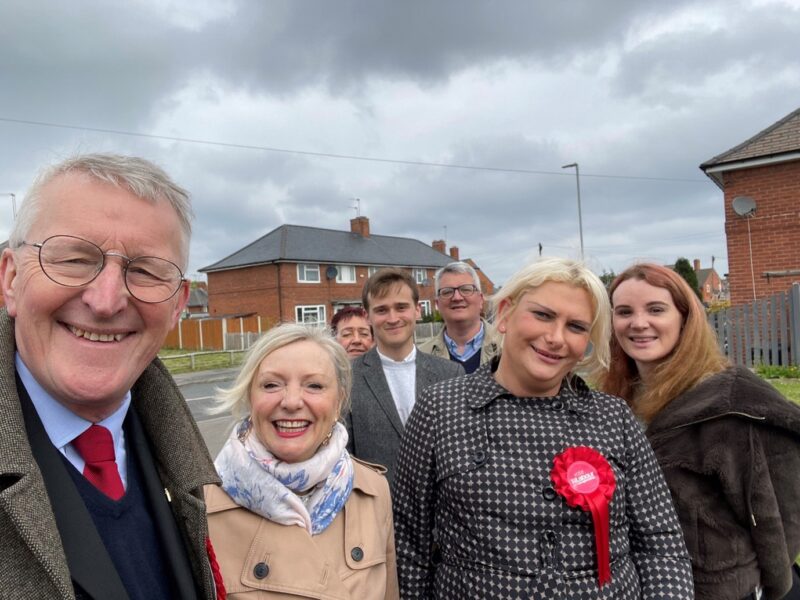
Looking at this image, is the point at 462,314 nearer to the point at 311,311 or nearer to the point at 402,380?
the point at 402,380

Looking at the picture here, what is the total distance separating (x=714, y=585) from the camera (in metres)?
2.11

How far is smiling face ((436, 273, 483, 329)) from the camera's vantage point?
416 cm

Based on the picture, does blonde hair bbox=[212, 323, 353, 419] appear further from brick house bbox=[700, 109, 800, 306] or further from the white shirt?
brick house bbox=[700, 109, 800, 306]

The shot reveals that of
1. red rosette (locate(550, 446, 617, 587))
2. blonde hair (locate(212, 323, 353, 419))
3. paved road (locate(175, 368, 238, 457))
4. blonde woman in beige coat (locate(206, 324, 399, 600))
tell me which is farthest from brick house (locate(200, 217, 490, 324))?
red rosette (locate(550, 446, 617, 587))

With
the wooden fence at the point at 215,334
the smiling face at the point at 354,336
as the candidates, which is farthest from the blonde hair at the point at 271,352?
the wooden fence at the point at 215,334

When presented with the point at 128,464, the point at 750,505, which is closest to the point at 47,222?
the point at 128,464

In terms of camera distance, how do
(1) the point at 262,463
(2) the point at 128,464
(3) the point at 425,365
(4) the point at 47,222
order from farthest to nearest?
(3) the point at 425,365
(1) the point at 262,463
(2) the point at 128,464
(4) the point at 47,222

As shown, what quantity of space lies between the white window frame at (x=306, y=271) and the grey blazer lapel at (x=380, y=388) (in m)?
32.0

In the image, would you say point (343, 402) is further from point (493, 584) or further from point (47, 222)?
point (47, 222)

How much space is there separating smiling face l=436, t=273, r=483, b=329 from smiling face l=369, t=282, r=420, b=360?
793 millimetres

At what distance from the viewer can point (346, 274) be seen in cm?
3741

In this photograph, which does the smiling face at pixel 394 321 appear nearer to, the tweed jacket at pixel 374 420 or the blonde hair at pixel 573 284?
the tweed jacket at pixel 374 420

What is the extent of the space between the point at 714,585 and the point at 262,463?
1876mm

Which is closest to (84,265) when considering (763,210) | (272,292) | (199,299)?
(763,210)
